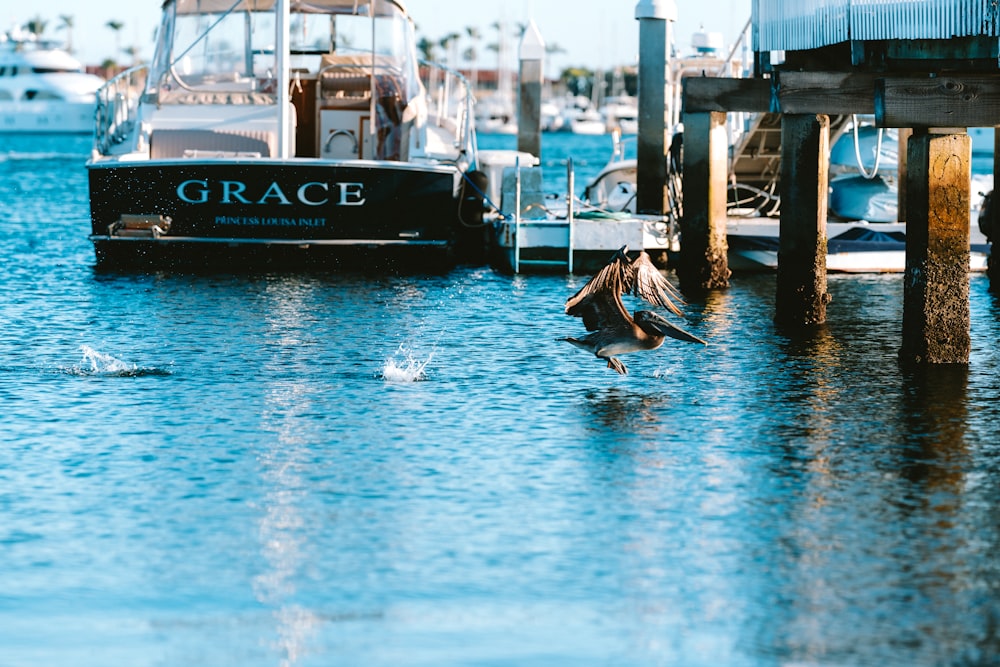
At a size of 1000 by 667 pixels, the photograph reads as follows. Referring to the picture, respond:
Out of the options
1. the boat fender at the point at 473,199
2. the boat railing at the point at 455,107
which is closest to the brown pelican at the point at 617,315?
the boat fender at the point at 473,199

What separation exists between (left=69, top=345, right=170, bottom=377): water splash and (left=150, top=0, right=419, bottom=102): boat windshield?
32.5 ft

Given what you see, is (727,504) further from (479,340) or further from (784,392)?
(479,340)

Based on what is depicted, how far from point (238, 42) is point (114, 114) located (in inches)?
82.6

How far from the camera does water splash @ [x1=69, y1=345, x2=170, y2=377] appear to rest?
14.9 metres

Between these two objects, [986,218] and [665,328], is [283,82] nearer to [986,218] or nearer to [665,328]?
[986,218]

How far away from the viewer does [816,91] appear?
1546 cm

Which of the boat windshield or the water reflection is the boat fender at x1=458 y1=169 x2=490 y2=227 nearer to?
the boat windshield

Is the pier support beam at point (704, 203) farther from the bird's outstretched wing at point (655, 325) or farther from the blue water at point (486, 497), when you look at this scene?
the bird's outstretched wing at point (655, 325)

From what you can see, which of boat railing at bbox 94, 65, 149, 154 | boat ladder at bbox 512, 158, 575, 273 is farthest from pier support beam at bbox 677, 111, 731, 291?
boat railing at bbox 94, 65, 149, 154

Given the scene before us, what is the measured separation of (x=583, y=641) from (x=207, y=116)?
17.8 metres

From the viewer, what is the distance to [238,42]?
25.2 metres

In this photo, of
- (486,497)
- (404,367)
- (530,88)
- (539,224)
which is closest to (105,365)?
(404,367)

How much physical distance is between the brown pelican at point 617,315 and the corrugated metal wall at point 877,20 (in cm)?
283

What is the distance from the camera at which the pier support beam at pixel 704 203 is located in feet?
67.4
